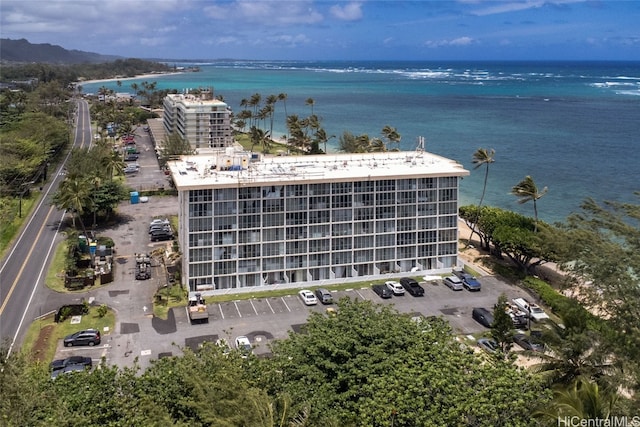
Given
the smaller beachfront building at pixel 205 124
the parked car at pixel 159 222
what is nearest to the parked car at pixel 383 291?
the parked car at pixel 159 222

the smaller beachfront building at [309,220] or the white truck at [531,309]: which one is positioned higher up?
the smaller beachfront building at [309,220]

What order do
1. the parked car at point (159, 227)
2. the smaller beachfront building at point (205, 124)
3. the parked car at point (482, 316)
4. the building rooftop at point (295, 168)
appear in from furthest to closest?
the smaller beachfront building at point (205, 124)
the parked car at point (159, 227)
the building rooftop at point (295, 168)
the parked car at point (482, 316)

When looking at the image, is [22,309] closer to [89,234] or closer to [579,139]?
[89,234]

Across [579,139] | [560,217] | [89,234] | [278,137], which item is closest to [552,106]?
[579,139]

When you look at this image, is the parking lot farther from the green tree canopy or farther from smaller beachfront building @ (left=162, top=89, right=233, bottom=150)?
smaller beachfront building @ (left=162, top=89, right=233, bottom=150)

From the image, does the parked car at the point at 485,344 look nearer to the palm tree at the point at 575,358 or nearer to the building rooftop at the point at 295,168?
the palm tree at the point at 575,358

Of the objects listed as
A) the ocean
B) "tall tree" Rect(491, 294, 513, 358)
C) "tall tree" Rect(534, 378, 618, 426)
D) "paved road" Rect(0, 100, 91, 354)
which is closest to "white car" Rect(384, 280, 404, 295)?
"tall tree" Rect(491, 294, 513, 358)
